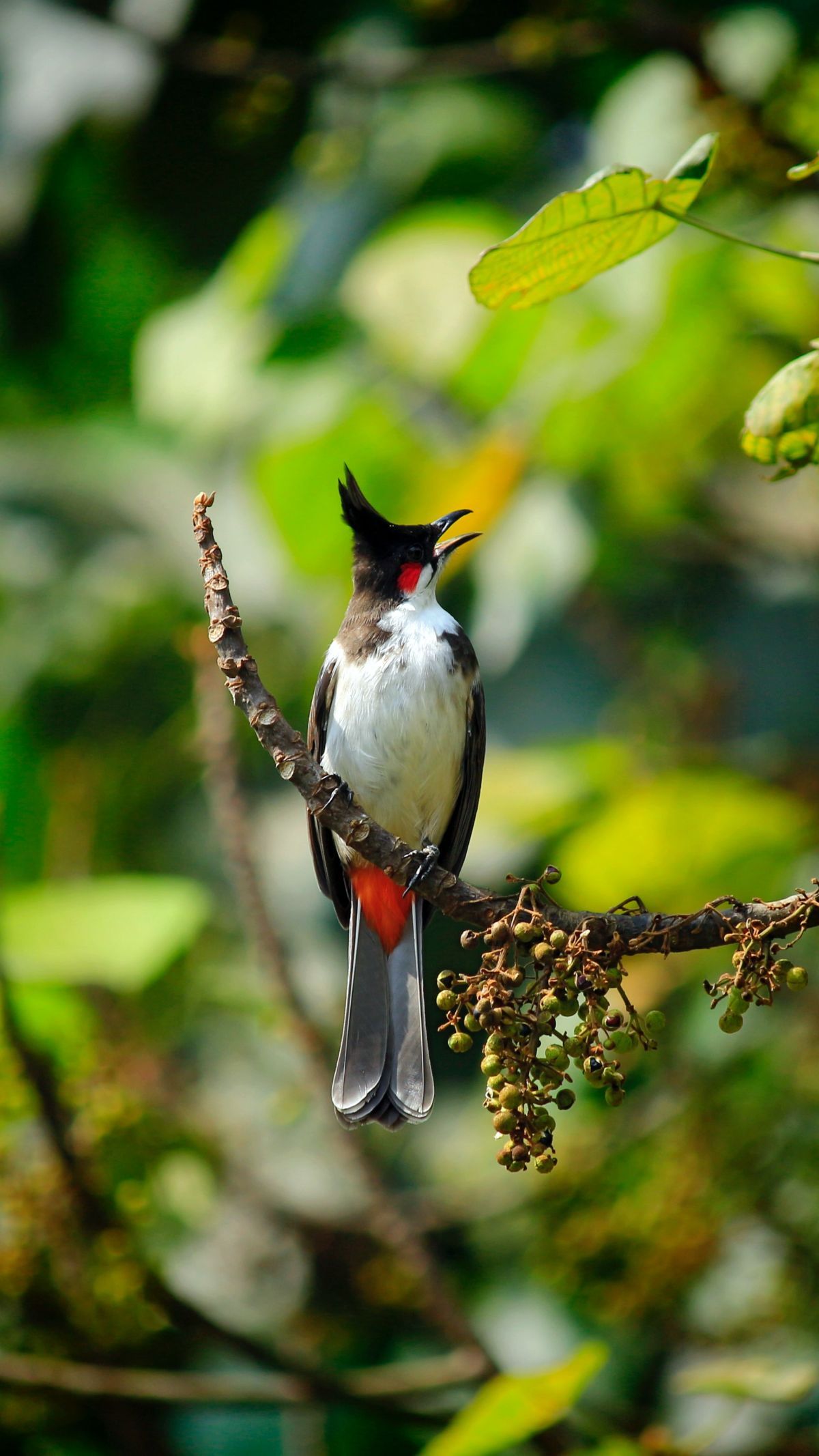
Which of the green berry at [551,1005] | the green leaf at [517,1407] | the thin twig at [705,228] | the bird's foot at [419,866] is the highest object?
the thin twig at [705,228]

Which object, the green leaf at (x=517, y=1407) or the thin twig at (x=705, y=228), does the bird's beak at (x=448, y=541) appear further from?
the green leaf at (x=517, y=1407)

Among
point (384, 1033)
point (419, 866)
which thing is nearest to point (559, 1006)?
point (419, 866)

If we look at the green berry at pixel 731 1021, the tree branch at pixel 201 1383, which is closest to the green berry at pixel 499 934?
the green berry at pixel 731 1021

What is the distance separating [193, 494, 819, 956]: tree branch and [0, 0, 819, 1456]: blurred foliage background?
96 cm

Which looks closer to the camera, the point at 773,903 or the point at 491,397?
the point at 773,903

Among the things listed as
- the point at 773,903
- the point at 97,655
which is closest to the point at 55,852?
the point at 97,655

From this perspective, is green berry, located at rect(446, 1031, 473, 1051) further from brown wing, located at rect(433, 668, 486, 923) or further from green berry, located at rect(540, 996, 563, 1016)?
brown wing, located at rect(433, 668, 486, 923)

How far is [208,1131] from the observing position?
367 centimetres

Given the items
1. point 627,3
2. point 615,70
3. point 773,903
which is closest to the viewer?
point 773,903

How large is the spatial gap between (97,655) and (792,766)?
8.13 ft

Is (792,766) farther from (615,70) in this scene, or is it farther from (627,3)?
(615,70)

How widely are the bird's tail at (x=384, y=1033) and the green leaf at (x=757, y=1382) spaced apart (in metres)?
0.86

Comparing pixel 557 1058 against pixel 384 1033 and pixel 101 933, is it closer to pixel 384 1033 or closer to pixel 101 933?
pixel 384 1033

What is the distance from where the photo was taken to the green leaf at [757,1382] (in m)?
2.53
